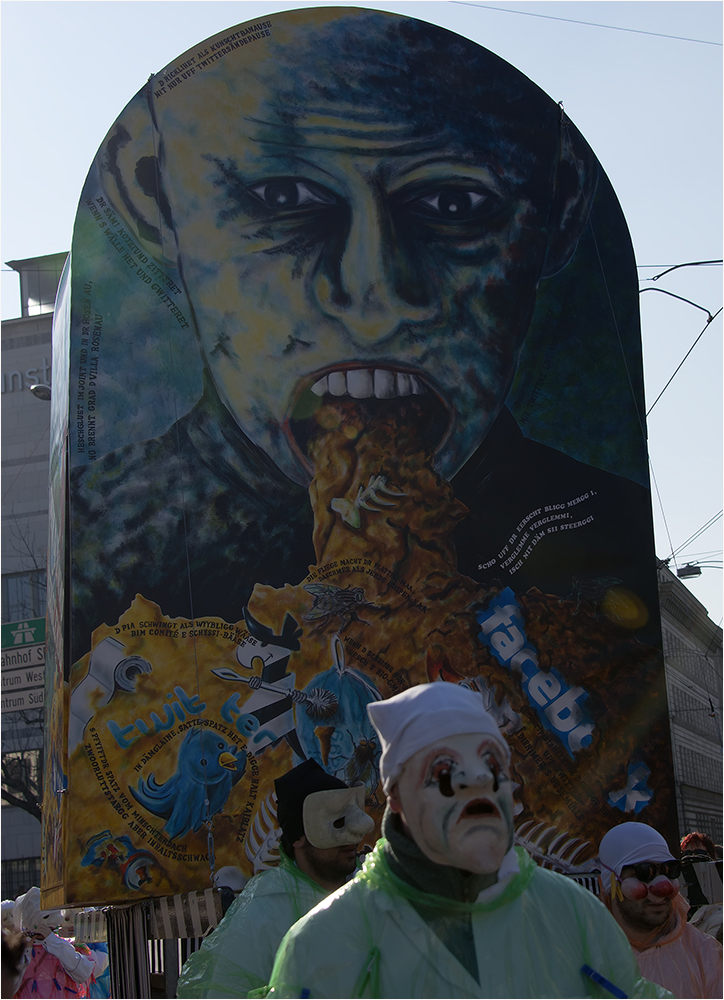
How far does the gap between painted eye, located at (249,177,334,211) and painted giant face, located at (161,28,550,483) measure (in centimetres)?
1

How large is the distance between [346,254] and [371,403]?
1.30 metres

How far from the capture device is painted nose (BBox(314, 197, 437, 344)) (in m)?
9.29

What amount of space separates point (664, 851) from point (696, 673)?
1284 inches

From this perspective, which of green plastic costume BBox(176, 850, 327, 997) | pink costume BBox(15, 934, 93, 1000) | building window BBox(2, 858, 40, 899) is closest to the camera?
green plastic costume BBox(176, 850, 327, 997)

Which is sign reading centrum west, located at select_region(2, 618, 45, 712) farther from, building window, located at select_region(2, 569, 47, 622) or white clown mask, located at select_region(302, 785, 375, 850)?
building window, located at select_region(2, 569, 47, 622)

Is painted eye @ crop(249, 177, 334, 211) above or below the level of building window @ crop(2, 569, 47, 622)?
above

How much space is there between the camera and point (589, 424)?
373 inches

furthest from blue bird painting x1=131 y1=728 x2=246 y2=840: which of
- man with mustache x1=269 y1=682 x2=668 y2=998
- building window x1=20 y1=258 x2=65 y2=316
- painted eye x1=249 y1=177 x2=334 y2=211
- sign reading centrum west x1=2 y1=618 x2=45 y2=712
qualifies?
building window x1=20 y1=258 x2=65 y2=316

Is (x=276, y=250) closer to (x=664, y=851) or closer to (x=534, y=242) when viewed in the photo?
(x=534, y=242)

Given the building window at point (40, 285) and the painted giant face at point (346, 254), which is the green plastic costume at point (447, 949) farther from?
the building window at point (40, 285)

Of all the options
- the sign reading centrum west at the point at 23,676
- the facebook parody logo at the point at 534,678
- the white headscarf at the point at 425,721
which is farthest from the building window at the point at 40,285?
the white headscarf at the point at 425,721

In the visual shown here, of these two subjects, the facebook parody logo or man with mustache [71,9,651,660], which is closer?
the facebook parody logo

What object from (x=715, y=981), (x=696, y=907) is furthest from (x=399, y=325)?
(x=715, y=981)

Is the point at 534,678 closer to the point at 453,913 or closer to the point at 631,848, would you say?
the point at 631,848
